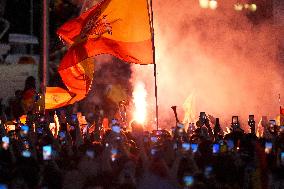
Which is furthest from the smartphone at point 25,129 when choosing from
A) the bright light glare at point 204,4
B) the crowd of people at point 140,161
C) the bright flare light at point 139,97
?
the bright light glare at point 204,4

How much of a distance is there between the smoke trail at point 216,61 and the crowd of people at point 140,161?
30.8 feet

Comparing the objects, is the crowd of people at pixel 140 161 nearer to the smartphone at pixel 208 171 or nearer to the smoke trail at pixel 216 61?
the smartphone at pixel 208 171

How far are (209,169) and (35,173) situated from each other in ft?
6.44

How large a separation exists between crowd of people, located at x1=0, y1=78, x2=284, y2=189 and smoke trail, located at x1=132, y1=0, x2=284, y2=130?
939cm

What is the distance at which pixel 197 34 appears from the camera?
19.0m

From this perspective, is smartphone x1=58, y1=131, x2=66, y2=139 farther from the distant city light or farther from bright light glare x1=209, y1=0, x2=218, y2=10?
the distant city light

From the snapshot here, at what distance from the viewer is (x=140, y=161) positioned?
23.7ft

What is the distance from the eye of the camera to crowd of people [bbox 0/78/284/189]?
21.8ft

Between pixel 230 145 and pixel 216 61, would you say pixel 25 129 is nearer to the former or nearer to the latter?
pixel 230 145

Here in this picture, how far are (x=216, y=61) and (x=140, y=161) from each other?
12.1 m

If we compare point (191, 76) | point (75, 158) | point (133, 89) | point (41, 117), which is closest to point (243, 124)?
point (191, 76)

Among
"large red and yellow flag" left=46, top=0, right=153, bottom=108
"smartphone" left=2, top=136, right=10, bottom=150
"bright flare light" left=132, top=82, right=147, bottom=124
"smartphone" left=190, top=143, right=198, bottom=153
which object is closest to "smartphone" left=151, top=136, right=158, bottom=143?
"smartphone" left=190, top=143, right=198, bottom=153

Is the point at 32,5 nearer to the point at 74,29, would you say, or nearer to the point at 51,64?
the point at 51,64

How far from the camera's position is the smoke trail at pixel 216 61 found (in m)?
18.0
